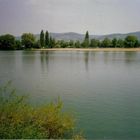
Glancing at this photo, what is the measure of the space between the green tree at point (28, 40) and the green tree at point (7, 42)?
235 centimetres

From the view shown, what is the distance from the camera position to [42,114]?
4.56m

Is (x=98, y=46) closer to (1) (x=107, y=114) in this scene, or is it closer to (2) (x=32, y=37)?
(2) (x=32, y=37)

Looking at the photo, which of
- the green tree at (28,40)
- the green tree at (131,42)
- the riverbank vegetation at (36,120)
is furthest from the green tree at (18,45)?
the riverbank vegetation at (36,120)

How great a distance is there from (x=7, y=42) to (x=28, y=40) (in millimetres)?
4109

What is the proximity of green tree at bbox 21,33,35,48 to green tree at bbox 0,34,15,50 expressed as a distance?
92.4 inches

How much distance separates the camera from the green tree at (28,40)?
2074 inches

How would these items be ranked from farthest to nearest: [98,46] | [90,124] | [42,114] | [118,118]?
[98,46]
[118,118]
[90,124]
[42,114]

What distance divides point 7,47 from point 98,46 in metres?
26.3

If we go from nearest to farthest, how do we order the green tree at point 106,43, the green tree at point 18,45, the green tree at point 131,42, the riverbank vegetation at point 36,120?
the riverbank vegetation at point 36,120, the green tree at point 18,45, the green tree at point 131,42, the green tree at point 106,43

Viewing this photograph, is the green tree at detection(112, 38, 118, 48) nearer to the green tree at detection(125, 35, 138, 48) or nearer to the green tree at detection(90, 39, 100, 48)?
the green tree at detection(125, 35, 138, 48)

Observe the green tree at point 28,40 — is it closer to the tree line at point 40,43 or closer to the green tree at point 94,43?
the tree line at point 40,43

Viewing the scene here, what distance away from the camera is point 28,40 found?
52906mm

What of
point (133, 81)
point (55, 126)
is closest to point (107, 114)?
point (55, 126)

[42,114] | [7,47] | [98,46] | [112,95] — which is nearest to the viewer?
[42,114]
